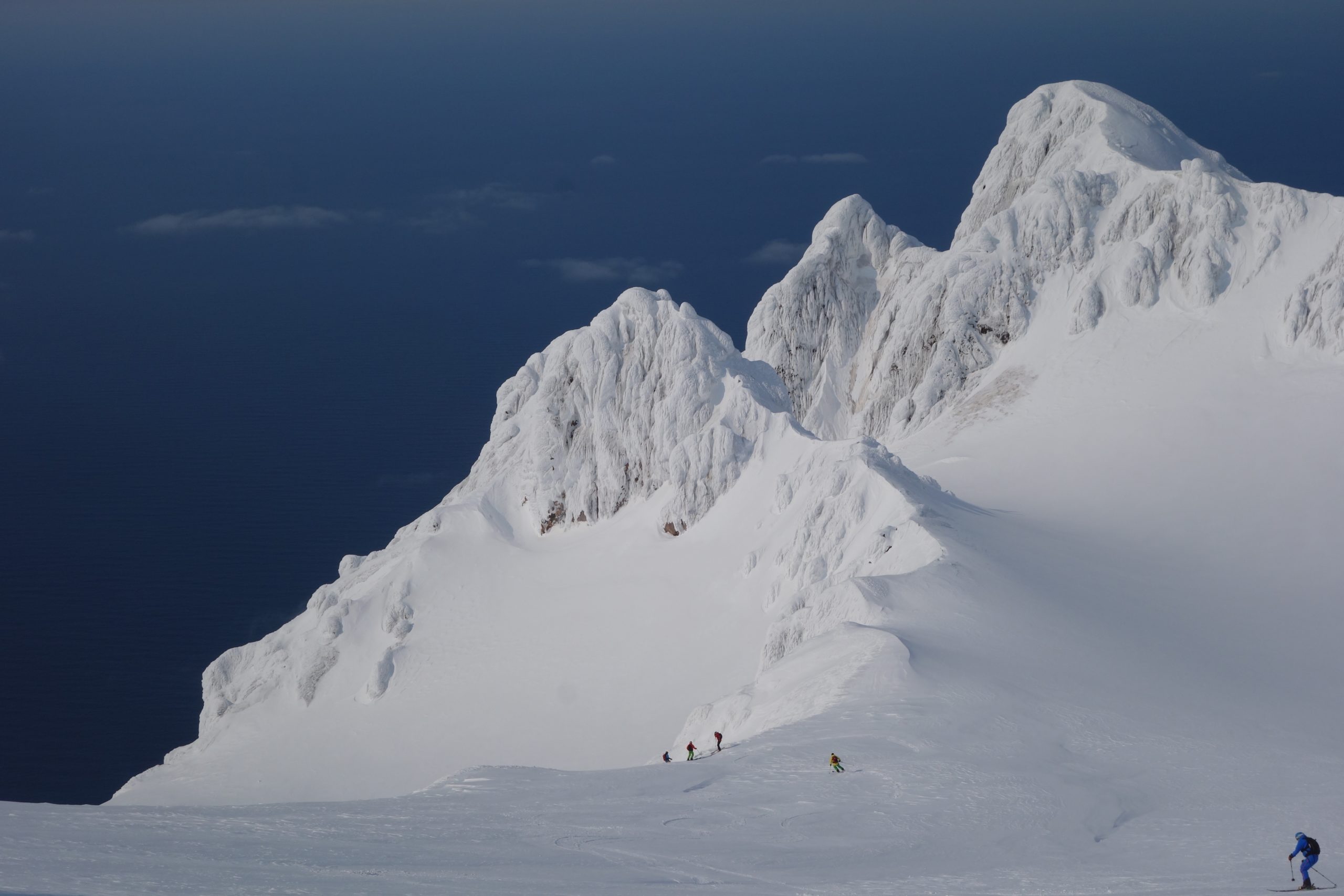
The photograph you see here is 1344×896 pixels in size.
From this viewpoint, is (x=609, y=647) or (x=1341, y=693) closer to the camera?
(x=1341, y=693)

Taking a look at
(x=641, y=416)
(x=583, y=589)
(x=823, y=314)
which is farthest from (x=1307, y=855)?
(x=823, y=314)

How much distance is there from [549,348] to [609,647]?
2360 cm

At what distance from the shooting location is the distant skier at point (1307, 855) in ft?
83.6

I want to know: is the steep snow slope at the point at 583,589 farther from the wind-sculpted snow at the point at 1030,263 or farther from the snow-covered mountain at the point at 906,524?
the wind-sculpted snow at the point at 1030,263

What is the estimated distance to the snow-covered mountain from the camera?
47500mm

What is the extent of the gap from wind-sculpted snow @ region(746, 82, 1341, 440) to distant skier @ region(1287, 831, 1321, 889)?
53.7m

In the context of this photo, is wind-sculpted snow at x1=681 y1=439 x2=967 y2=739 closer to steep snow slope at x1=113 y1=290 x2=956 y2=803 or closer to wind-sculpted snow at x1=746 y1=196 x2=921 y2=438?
steep snow slope at x1=113 y1=290 x2=956 y2=803

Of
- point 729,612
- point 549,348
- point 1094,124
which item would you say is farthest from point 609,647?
point 1094,124

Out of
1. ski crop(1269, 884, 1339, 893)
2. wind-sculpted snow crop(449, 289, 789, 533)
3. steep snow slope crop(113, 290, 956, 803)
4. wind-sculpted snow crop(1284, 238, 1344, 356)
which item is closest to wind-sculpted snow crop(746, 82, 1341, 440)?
wind-sculpted snow crop(1284, 238, 1344, 356)

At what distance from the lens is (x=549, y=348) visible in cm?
8294

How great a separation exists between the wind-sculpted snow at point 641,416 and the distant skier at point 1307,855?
→ 46628 mm

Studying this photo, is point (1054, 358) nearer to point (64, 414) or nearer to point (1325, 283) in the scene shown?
point (1325, 283)

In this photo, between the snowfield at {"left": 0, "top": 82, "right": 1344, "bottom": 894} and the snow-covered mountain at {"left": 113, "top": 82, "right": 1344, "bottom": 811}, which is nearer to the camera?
the snowfield at {"left": 0, "top": 82, "right": 1344, "bottom": 894}

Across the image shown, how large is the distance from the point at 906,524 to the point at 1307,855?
3001 cm
